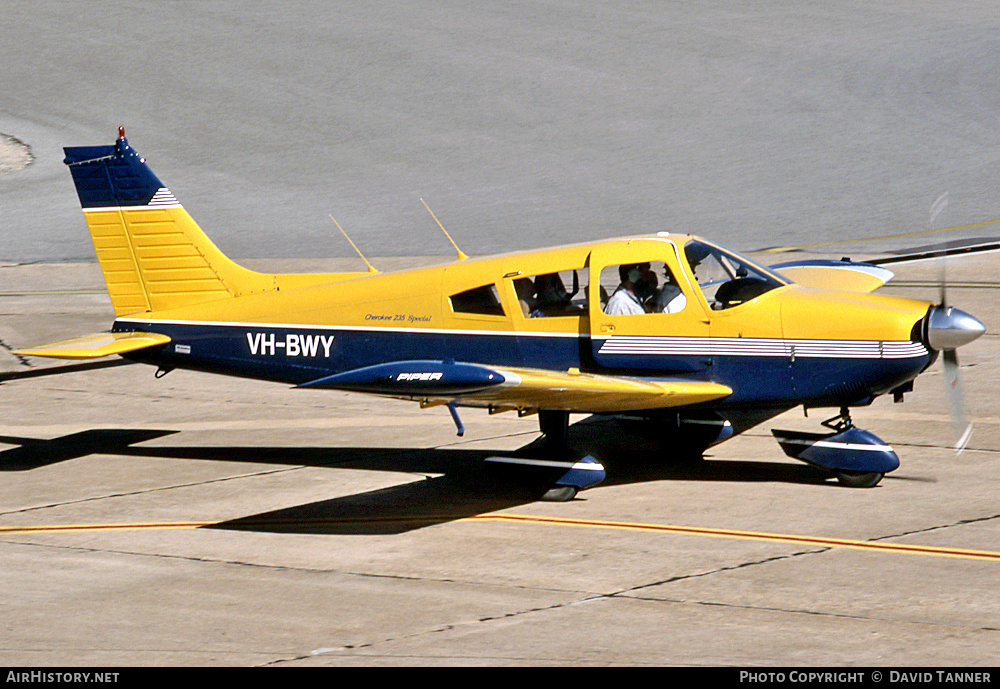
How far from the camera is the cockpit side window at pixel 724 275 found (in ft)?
33.9

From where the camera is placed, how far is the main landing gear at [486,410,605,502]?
402 inches

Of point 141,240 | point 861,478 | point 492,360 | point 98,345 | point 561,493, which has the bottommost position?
point 861,478

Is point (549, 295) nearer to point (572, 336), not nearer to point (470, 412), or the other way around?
point (572, 336)

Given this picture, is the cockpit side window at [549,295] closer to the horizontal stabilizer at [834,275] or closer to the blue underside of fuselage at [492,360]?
the blue underside of fuselage at [492,360]

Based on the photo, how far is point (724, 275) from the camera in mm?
10461

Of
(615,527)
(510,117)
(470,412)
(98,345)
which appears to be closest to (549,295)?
(615,527)

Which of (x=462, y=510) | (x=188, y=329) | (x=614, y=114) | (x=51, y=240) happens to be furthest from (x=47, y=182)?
(x=462, y=510)

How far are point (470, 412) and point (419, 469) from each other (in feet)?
8.16

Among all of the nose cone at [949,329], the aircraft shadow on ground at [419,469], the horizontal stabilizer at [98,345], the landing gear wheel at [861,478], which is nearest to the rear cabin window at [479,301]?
the aircraft shadow on ground at [419,469]

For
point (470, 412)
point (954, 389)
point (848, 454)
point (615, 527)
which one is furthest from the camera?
point (470, 412)

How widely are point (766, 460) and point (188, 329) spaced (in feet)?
19.5

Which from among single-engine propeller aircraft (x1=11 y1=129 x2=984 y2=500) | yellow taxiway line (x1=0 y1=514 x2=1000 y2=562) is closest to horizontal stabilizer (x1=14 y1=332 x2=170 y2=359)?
single-engine propeller aircraft (x1=11 y1=129 x2=984 y2=500)

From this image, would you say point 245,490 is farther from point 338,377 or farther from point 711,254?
point 711,254

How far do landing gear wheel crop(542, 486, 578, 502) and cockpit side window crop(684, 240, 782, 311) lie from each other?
203 centimetres
